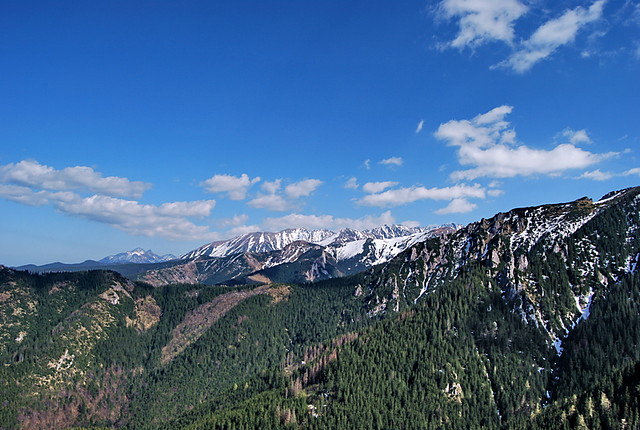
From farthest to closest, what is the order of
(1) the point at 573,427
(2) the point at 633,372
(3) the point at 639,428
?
(2) the point at 633,372 → (1) the point at 573,427 → (3) the point at 639,428

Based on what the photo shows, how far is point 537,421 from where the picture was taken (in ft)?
618

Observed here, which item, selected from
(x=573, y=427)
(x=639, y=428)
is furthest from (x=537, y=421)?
(x=639, y=428)

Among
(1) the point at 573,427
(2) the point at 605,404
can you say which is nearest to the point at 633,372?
(2) the point at 605,404

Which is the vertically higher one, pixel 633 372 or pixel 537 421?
pixel 633 372

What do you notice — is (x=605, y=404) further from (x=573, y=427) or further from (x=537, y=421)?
(x=537, y=421)

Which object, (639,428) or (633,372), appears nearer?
(639,428)

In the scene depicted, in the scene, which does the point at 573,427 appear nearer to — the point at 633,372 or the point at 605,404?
the point at 605,404

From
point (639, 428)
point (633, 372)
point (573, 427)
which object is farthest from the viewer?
point (633, 372)

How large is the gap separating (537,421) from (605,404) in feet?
91.3

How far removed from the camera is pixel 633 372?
183875 mm

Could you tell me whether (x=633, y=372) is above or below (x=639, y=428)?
above

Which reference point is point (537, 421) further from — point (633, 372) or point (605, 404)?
point (633, 372)

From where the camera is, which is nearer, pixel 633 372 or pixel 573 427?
pixel 573 427

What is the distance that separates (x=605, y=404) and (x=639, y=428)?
14850 mm
